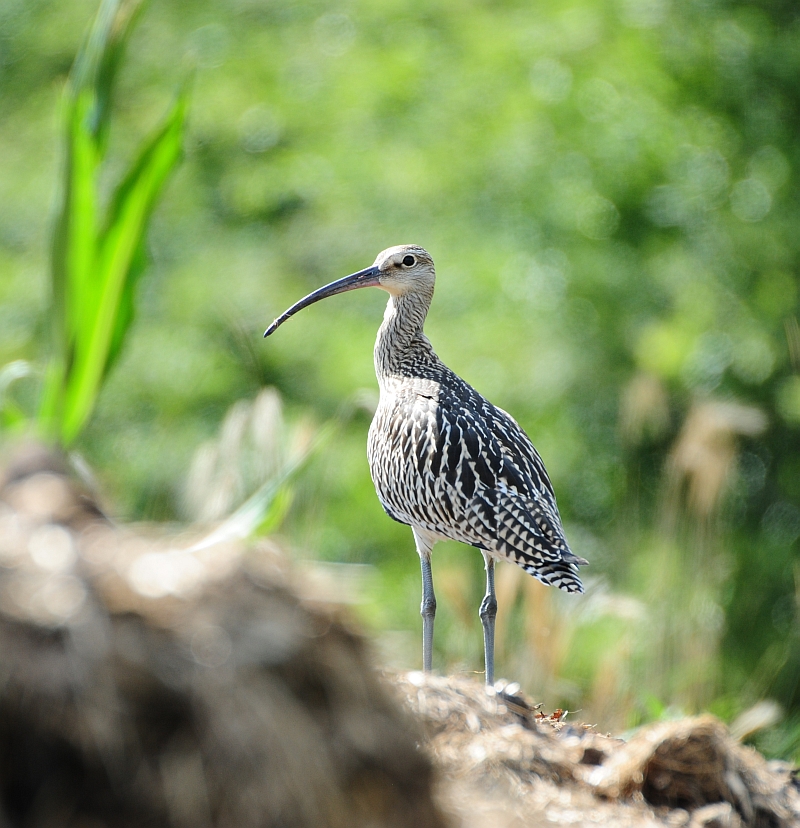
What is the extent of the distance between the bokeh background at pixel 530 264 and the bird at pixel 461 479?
400 cm

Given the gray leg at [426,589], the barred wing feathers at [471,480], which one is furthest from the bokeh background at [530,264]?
the barred wing feathers at [471,480]

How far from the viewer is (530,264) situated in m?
12.4

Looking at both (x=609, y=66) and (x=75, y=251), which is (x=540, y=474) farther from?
(x=609, y=66)

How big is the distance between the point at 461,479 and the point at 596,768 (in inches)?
81.7

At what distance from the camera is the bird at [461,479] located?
5.48 m

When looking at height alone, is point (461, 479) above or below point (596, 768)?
above

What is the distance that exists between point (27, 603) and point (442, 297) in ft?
36.7

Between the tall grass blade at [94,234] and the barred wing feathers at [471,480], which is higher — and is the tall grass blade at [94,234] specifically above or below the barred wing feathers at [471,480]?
above

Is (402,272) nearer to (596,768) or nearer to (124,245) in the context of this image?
(124,245)

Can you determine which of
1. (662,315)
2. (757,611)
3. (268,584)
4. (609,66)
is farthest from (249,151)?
(268,584)

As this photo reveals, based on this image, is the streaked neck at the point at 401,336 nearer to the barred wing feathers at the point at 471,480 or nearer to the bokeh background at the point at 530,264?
the barred wing feathers at the point at 471,480

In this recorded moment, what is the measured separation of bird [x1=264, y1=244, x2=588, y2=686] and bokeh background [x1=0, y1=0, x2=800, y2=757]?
400 cm

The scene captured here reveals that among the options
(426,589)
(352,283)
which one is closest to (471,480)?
(426,589)

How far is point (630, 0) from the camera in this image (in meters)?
→ 12.6
